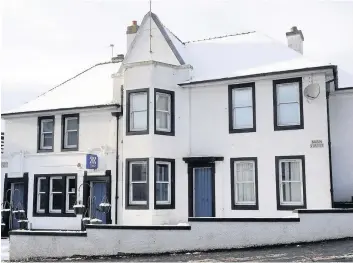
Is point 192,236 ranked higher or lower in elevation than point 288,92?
lower

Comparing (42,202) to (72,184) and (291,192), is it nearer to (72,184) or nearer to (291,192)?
(72,184)

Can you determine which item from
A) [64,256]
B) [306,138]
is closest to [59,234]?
[64,256]

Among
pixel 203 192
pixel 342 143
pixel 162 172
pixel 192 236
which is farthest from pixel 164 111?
pixel 342 143

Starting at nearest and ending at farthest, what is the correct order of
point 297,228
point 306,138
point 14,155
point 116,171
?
point 297,228, point 306,138, point 116,171, point 14,155

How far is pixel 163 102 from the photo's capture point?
1820 cm

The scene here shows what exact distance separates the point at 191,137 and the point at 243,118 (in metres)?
2.29

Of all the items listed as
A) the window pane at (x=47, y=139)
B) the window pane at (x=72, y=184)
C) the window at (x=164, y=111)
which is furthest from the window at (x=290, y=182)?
the window pane at (x=47, y=139)

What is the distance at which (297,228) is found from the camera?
13.5 metres

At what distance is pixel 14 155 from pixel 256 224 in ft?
42.8

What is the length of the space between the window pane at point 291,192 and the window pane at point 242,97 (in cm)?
352

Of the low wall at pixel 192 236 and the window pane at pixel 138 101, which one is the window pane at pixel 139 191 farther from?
the low wall at pixel 192 236

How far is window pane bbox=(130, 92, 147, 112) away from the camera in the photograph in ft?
58.9

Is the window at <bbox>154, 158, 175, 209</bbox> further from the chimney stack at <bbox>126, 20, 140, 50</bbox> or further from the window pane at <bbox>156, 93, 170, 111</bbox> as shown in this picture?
the chimney stack at <bbox>126, 20, 140, 50</bbox>

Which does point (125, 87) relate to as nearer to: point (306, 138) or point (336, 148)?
point (306, 138)
